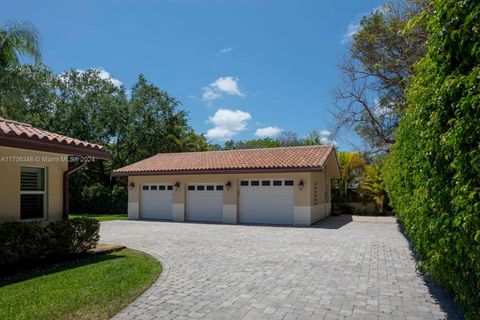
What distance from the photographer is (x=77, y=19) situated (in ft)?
53.9

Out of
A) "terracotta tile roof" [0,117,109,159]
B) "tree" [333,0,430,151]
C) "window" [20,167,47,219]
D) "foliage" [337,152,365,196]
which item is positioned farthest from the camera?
"foliage" [337,152,365,196]

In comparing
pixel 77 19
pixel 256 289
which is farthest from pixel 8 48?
pixel 256 289

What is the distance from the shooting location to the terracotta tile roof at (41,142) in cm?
759

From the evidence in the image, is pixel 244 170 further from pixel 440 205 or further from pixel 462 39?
pixel 462 39

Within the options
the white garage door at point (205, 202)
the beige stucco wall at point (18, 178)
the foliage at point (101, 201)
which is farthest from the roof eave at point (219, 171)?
the beige stucco wall at point (18, 178)

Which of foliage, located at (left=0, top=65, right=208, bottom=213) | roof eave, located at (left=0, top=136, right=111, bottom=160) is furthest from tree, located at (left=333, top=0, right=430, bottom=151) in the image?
foliage, located at (left=0, top=65, right=208, bottom=213)

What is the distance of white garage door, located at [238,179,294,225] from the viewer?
18.9 meters

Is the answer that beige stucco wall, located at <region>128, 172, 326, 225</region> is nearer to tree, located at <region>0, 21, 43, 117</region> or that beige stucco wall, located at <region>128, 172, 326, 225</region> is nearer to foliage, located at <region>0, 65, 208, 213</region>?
foliage, located at <region>0, 65, 208, 213</region>

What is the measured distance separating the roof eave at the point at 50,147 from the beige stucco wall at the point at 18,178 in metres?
0.82

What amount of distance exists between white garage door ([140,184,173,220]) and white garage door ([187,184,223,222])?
1.36m

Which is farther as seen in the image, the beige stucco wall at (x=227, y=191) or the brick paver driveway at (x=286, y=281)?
the beige stucco wall at (x=227, y=191)

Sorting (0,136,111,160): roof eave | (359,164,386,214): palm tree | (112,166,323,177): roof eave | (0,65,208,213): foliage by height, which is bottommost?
(359,164,386,214): palm tree

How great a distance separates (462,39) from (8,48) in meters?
20.7

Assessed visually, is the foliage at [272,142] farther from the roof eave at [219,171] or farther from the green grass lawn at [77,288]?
the green grass lawn at [77,288]
